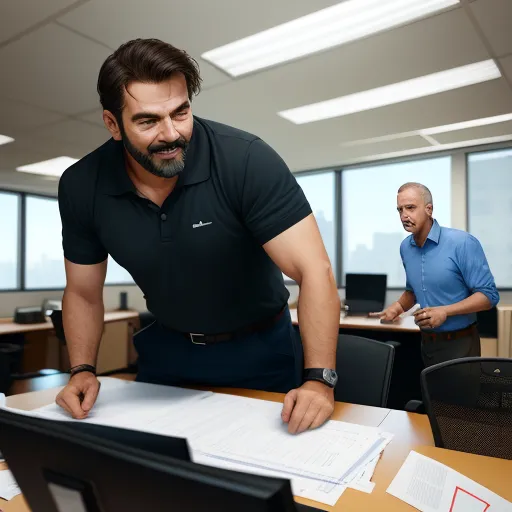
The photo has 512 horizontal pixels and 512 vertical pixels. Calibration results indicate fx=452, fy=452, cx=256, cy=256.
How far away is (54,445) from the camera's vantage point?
0.38 meters

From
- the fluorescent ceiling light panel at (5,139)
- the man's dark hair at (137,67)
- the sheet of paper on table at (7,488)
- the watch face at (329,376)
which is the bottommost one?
the sheet of paper on table at (7,488)

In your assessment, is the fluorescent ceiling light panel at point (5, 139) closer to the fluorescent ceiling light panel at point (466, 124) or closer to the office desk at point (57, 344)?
the office desk at point (57, 344)

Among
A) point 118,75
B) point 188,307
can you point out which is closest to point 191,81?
point 118,75

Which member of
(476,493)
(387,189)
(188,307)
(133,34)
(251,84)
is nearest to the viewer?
(476,493)

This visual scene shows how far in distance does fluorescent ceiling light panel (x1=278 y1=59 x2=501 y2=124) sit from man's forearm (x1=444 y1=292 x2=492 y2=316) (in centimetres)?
148

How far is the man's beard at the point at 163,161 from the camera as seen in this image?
3.58 ft

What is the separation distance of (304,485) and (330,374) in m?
0.32

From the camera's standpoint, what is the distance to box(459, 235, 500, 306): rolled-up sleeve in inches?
103

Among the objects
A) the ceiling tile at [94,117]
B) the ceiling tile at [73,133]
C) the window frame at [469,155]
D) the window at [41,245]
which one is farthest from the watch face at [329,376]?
the window at [41,245]

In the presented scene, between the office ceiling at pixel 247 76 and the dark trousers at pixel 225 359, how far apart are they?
5.50 ft

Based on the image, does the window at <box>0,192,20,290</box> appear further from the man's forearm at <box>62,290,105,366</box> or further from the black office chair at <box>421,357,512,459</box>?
the black office chair at <box>421,357,512,459</box>

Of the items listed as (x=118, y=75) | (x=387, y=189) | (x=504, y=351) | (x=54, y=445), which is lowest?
(x=504, y=351)

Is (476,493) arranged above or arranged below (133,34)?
below

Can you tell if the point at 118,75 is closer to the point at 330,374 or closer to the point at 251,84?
the point at 330,374
